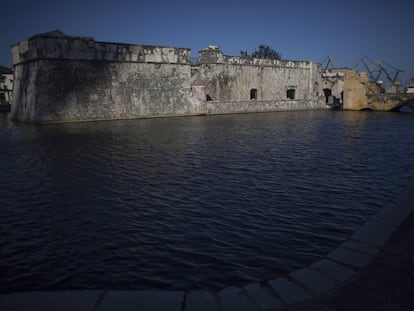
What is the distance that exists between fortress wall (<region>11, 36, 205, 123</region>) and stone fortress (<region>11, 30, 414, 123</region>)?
0.18 feet

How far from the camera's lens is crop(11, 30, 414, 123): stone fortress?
17984mm

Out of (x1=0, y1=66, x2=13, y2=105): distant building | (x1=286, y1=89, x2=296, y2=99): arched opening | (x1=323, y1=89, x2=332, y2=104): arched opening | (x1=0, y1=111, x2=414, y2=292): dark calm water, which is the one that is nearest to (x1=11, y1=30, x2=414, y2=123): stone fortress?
(x1=286, y1=89, x2=296, y2=99): arched opening

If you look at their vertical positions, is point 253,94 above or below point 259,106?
above

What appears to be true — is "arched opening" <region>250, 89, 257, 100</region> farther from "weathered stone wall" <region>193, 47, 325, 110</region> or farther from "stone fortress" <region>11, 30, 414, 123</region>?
"weathered stone wall" <region>193, 47, 325, 110</region>

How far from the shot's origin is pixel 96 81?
1950 cm

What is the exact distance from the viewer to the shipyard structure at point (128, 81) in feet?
58.8

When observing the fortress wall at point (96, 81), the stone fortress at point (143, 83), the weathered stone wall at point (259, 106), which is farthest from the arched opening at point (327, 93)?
the fortress wall at point (96, 81)

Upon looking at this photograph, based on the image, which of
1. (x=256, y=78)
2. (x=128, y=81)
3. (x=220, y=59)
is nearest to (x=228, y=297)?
(x=128, y=81)

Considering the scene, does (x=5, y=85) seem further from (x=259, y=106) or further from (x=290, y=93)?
(x=290, y=93)

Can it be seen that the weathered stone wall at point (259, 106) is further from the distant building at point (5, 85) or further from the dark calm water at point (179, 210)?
the distant building at point (5, 85)

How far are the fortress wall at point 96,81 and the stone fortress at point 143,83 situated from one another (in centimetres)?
6

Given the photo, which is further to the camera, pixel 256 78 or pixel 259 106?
pixel 256 78

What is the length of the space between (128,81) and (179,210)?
17.9m

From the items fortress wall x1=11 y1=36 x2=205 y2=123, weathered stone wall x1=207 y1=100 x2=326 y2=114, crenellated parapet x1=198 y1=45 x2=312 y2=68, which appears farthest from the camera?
crenellated parapet x1=198 y1=45 x2=312 y2=68
